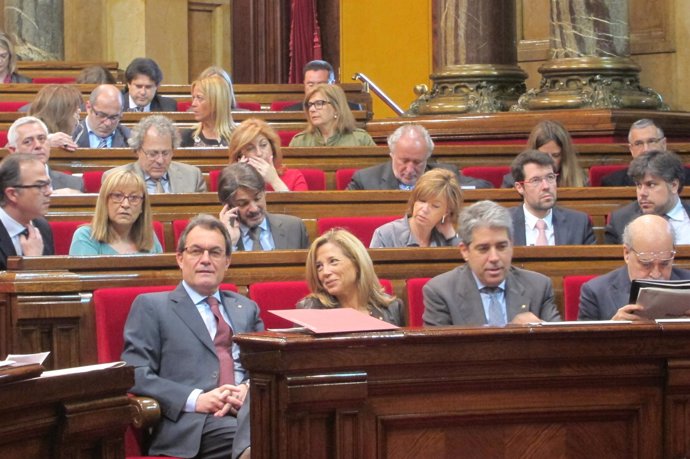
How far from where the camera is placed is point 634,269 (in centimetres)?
439

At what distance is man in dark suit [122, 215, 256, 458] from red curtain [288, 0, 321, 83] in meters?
8.97

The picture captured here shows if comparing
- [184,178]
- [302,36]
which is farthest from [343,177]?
[302,36]

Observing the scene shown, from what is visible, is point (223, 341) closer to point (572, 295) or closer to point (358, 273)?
point (358, 273)

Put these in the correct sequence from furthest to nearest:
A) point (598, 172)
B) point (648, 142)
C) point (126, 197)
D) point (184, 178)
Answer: point (598, 172), point (648, 142), point (184, 178), point (126, 197)

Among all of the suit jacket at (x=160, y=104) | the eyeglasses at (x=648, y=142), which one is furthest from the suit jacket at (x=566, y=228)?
the suit jacket at (x=160, y=104)

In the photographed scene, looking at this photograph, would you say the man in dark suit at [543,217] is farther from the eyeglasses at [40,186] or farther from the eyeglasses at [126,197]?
the eyeglasses at [40,186]

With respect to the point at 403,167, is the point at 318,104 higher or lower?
higher

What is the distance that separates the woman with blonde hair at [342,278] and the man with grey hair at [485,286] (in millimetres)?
194

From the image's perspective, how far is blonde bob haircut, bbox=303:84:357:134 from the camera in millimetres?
7078

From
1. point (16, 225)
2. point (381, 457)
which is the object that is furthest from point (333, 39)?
point (381, 457)

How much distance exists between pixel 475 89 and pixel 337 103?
5.04ft

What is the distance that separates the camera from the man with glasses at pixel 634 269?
14.3 ft

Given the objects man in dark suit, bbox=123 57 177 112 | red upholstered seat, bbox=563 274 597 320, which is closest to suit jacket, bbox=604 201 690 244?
red upholstered seat, bbox=563 274 597 320

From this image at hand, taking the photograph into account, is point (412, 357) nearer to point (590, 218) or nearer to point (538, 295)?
point (538, 295)
